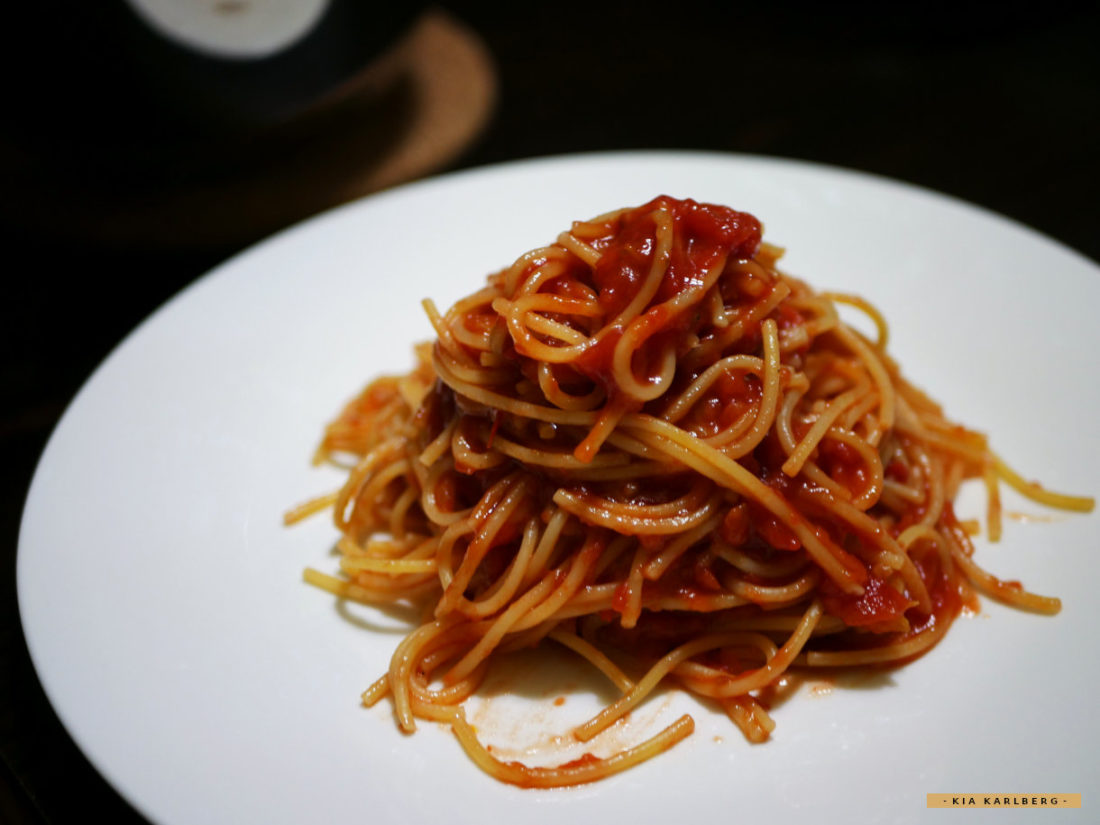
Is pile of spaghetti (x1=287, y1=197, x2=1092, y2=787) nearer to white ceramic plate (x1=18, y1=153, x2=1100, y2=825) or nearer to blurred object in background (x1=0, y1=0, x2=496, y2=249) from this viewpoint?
white ceramic plate (x1=18, y1=153, x2=1100, y2=825)

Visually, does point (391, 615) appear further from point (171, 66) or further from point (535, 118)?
point (535, 118)

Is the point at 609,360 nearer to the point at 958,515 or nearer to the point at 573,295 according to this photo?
the point at 573,295

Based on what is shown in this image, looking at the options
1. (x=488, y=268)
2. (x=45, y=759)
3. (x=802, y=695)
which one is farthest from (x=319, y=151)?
(x=802, y=695)

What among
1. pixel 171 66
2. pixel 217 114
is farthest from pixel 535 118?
Answer: pixel 171 66

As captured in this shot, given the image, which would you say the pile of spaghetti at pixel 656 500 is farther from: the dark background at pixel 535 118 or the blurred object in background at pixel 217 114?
the blurred object in background at pixel 217 114

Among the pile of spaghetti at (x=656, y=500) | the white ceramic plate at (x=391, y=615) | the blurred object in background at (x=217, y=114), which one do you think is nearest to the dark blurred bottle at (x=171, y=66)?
the blurred object in background at (x=217, y=114)
